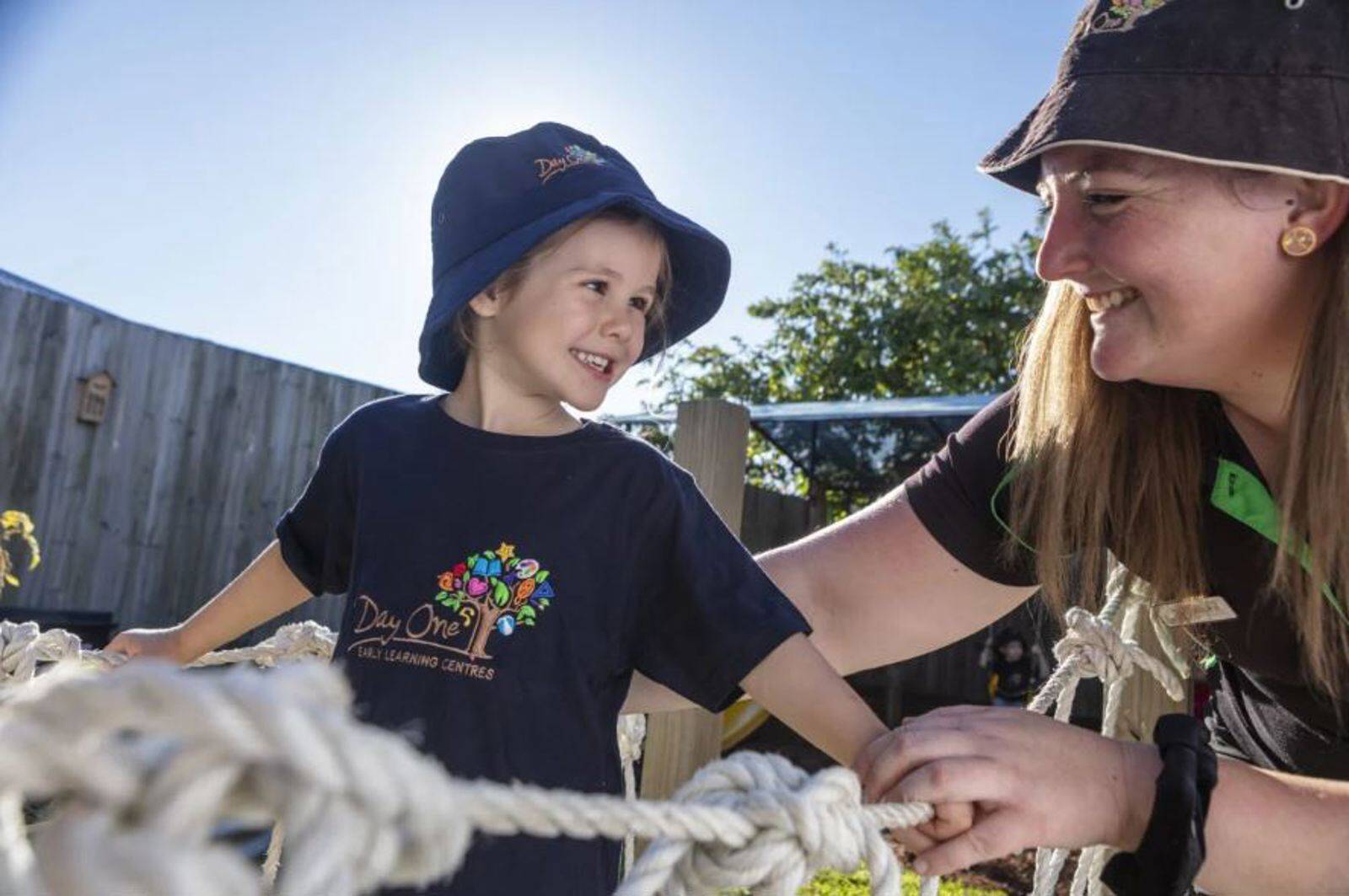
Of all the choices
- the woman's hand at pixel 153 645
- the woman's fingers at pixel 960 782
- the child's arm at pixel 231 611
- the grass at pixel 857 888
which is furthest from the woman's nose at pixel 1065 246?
the grass at pixel 857 888

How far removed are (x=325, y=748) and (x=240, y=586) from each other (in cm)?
140

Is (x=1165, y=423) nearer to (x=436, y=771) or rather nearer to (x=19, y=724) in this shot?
(x=436, y=771)

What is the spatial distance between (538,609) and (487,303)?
50 cm

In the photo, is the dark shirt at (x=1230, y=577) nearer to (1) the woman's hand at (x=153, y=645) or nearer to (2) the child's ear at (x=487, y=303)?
(2) the child's ear at (x=487, y=303)

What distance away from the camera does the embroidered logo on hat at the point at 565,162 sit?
4.91ft

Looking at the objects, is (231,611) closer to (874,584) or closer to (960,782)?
(874,584)

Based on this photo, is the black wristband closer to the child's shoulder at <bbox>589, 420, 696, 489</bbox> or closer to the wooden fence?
the child's shoulder at <bbox>589, 420, 696, 489</bbox>

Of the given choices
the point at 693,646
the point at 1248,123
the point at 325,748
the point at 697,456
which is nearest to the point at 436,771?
the point at 325,748

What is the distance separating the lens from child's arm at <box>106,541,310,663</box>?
1.58m

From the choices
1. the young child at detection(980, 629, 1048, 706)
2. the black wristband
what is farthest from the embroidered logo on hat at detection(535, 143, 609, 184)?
the young child at detection(980, 629, 1048, 706)

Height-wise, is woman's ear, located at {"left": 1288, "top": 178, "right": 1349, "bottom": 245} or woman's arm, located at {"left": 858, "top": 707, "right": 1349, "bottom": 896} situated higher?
woman's ear, located at {"left": 1288, "top": 178, "right": 1349, "bottom": 245}

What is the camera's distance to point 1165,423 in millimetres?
1402

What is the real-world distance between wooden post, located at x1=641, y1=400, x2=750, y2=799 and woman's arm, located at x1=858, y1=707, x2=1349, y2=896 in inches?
44.1

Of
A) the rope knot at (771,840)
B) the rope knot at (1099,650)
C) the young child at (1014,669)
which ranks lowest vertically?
the young child at (1014,669)
